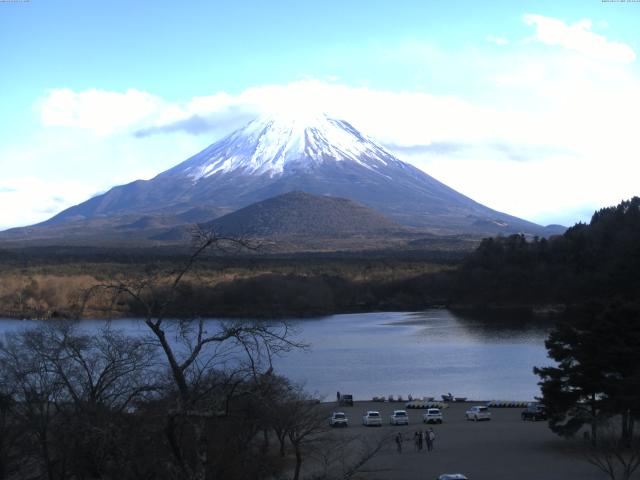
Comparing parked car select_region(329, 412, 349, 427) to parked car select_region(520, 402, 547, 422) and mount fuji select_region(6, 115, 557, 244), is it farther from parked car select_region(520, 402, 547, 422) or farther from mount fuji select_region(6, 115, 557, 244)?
mount fuji select_region(6, 115, 557, 244)

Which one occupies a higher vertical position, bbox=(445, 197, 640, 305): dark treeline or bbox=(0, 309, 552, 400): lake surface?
bbox=(445, 197, 640, 305): dark treeline

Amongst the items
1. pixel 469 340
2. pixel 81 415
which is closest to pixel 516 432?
pixel 81 415

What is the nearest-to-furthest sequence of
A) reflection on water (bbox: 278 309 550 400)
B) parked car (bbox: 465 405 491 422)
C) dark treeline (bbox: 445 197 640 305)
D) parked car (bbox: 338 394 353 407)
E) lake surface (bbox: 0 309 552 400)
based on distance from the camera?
parked car (bbox: 465 405 491 422) → parked car (bbox: 338 394 353 407) → lake surface (bbox: 0 309 552 400) → reflection on water (bbox: 278 309 550 400) → dark treeline (bbox: 445 197 640 305)

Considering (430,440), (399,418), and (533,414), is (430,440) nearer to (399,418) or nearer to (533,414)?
(399,418)

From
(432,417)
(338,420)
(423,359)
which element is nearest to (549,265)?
(423,359)

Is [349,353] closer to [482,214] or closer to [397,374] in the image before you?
[397,374]

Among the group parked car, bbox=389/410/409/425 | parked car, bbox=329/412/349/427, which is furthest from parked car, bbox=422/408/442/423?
parked car, bbox=329/412/349/427

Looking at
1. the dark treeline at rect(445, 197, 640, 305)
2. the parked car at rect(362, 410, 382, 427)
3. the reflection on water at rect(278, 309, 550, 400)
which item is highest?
the dark treeline at rect(445, 197, 640, 305)
